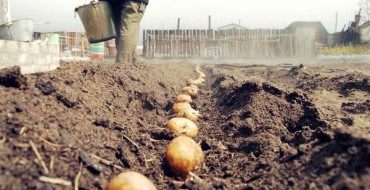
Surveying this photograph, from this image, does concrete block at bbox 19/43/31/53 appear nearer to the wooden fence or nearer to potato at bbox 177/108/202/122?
potato at bbox 177/108/202/122

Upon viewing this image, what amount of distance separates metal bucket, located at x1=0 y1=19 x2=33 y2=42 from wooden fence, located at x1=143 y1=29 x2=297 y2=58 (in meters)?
19.8

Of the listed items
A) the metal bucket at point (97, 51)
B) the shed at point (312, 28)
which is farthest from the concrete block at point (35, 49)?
the shed at point (312, 28)

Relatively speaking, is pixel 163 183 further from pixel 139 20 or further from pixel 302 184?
pixel 139 20

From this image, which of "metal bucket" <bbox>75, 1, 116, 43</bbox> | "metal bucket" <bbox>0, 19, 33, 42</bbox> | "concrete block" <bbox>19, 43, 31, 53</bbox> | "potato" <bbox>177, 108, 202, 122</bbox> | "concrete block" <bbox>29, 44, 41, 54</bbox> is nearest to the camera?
"concrete block" <bbox>19, 43, 31, 53</bbox>

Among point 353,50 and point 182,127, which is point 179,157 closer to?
point 182,127

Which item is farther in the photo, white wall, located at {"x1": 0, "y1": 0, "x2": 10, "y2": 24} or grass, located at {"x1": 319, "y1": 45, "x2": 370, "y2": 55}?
grass, located at {"x1": 319, "y1": 45, "x2": 370, "y2": 55}

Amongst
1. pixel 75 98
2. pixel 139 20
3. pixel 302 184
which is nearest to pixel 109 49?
pixel 139 20

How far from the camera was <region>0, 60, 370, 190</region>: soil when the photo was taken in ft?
7.47

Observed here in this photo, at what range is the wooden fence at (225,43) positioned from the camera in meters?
25.2

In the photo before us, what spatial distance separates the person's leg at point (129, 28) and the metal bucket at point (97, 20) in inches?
15.0

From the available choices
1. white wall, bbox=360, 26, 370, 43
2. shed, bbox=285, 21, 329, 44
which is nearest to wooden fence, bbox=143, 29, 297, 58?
shed, bbox=285, 21, 329, 44

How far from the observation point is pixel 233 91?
602 centimetres

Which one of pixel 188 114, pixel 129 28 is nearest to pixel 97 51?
pixel 129 28

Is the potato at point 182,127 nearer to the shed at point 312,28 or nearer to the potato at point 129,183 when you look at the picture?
the potato at point 129,183
